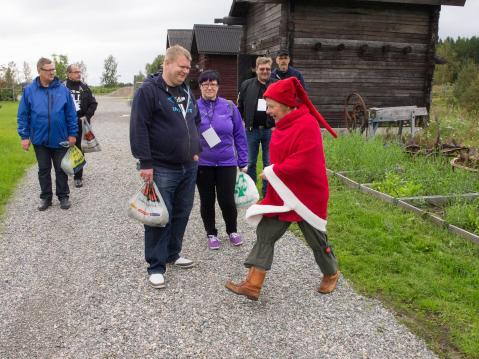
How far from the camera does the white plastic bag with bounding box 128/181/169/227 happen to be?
A: 3774mm

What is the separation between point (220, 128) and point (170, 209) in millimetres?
1028

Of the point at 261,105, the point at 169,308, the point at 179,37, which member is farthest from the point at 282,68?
the point at 179,37

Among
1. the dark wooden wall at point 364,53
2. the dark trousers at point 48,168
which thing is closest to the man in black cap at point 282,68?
the dark trousers at point 48,168

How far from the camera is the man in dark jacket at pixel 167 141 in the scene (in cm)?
364

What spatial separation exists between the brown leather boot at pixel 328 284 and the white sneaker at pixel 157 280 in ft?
4.27

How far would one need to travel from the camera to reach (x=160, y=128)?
3.75 metres

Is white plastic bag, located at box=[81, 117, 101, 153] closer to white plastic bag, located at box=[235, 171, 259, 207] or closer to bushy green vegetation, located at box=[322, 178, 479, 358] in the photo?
white plastic bag, located at box=[235, 171, 259, 207]

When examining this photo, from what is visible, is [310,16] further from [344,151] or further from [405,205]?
[405,205]

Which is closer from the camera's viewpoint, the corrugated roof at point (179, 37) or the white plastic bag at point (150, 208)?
the white plastic bag at point (150, 208)


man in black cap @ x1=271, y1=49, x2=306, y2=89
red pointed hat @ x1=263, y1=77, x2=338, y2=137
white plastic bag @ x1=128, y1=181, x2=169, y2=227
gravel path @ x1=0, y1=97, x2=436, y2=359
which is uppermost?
man in black cap @ x1=271, y1=49, x2=306, y2=89

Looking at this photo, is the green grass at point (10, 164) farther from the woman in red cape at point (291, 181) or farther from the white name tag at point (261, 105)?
the woman in red cape at point (291, 181)

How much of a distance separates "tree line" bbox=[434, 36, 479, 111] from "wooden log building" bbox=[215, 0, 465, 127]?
2.96 meters

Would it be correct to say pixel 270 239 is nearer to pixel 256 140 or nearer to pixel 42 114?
pixel 256 140

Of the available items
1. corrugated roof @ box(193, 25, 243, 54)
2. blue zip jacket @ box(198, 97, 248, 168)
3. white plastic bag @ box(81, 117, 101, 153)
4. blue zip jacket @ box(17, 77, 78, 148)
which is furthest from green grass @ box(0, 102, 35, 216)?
corrugated roof @ box(193, 25, 243, 54)
